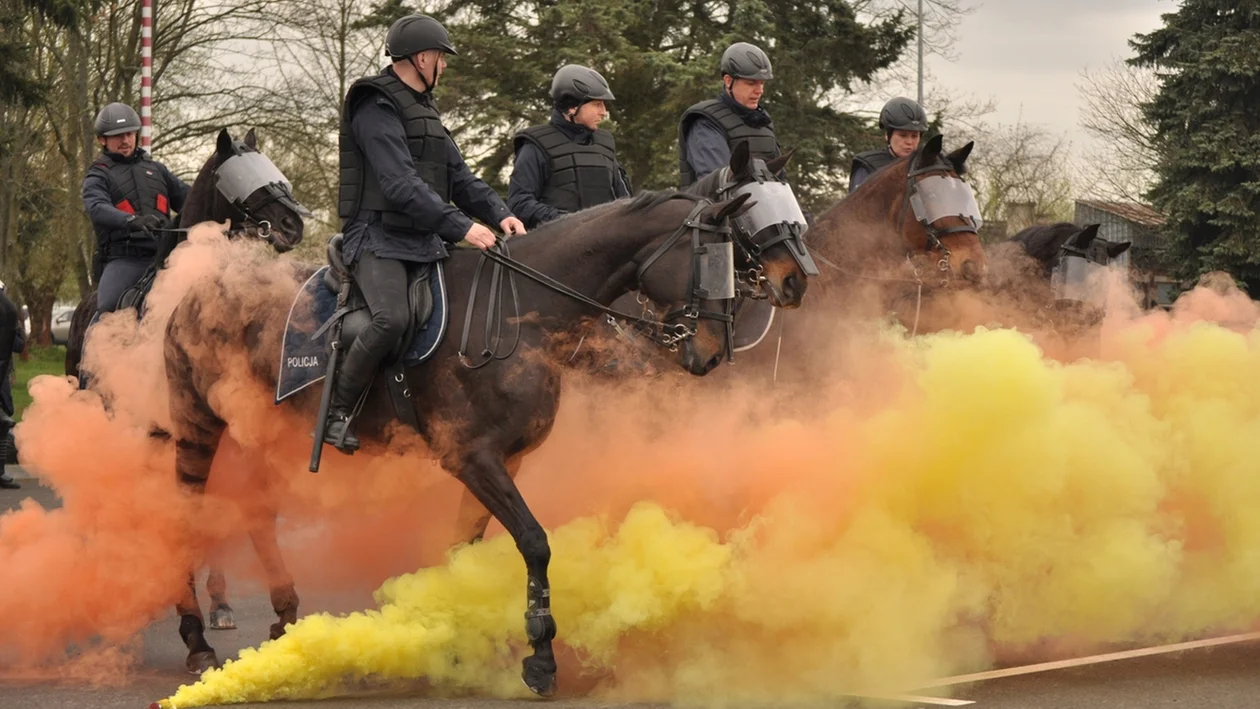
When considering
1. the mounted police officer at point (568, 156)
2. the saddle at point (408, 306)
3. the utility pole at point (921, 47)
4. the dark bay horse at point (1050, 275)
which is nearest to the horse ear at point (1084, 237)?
the dark bay horse at point (1050, 275)

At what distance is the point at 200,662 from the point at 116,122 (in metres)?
4.89

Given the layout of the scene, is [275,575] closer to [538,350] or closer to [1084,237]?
[538,350]

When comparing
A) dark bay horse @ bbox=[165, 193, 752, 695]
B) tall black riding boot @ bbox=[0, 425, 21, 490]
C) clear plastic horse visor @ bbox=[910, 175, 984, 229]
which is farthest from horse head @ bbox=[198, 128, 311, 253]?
tall black riding boot @ bbox=[0, 425, 21, 490]

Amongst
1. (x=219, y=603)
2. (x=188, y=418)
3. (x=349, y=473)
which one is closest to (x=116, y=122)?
(x=188, y=418)

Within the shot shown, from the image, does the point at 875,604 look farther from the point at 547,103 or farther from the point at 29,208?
the point at 29,208

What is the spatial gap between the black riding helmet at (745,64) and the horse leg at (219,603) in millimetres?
4319

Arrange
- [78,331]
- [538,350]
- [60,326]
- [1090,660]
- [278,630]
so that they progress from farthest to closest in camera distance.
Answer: [60,326] < [78,331] < [278,630] < [1090,660] < [538,350]

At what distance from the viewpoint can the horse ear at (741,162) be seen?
7535 mm

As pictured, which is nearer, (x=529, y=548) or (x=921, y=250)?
(x=529, y=548)

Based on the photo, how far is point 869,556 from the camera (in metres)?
7.18

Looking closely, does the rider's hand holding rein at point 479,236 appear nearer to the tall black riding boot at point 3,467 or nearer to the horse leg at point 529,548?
the horse leg at point 529,548

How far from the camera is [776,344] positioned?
8359 millimetres

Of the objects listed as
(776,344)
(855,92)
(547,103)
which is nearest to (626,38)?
(547,103)

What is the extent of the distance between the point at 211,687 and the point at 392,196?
2388 millimetres
